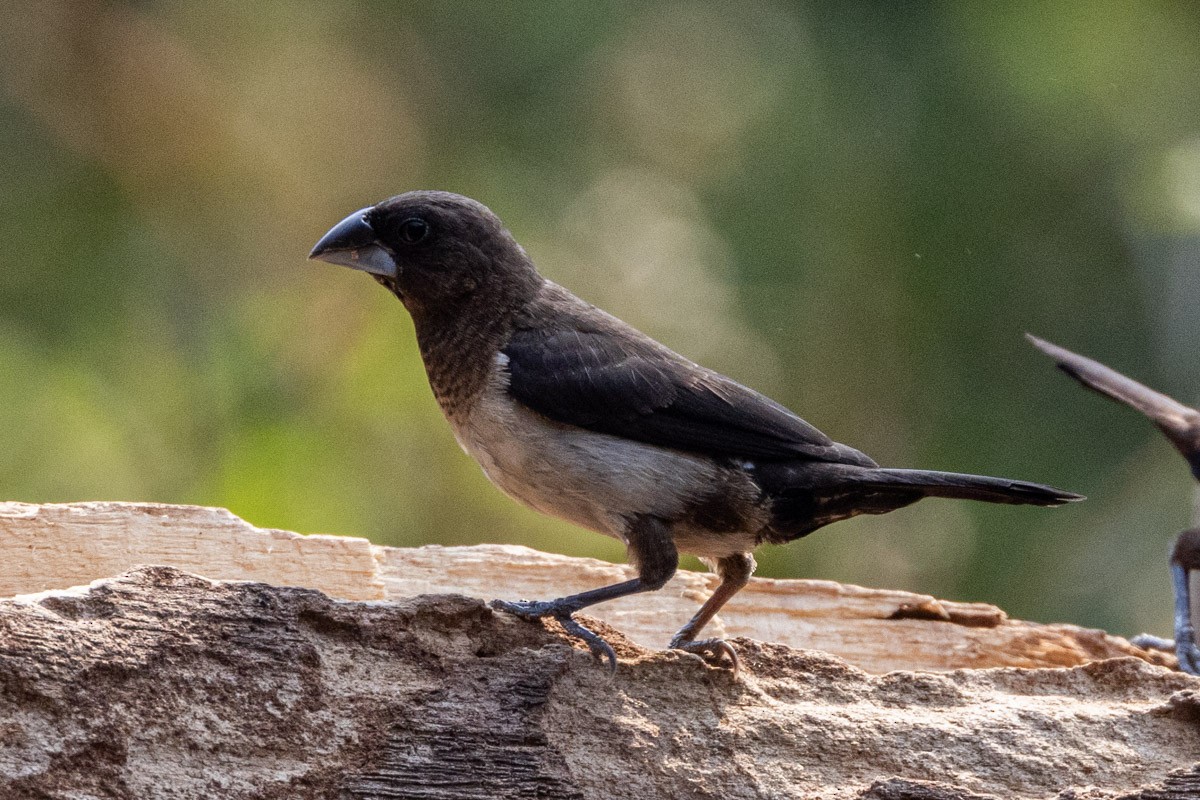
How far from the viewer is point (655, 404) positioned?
14.6ft

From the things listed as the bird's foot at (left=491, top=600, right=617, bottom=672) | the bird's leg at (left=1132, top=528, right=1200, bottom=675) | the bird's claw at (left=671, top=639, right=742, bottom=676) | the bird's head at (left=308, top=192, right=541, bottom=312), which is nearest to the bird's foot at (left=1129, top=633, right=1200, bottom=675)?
the bird's leg at (left=1132, top=528, right=1200, bottom=675)

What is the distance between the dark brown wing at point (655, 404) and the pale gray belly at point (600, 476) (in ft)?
0.16

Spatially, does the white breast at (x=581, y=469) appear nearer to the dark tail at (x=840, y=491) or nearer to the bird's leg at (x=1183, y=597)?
the dark tail at (x=840, y=491)

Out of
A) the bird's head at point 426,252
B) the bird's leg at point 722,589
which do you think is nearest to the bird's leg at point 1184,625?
the bird's leg at point 722,589

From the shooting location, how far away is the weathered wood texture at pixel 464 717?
3.22 meters

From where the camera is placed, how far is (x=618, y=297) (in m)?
8.28

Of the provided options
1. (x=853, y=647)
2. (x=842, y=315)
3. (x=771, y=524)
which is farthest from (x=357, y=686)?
(x=842, y=315)

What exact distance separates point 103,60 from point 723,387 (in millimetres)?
5958

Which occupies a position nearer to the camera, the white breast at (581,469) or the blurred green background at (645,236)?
the white breast at (581,469)

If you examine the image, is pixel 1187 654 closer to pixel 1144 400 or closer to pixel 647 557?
pixel 1144 400

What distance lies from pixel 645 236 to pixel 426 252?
165 inches

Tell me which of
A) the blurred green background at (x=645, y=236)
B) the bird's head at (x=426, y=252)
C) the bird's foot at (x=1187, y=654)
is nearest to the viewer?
the bird's head at (x=426, y=252)

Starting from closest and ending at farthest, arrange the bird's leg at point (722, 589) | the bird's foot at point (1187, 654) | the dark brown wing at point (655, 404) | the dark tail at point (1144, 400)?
the dark brown wing at point (655, 404)
the bird's leg at point (722, 589)
the bird's foot at point (1187, 654)
the dark tail at point (1144, 400)

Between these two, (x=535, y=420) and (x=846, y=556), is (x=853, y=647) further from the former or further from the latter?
(x=846, y=556)
